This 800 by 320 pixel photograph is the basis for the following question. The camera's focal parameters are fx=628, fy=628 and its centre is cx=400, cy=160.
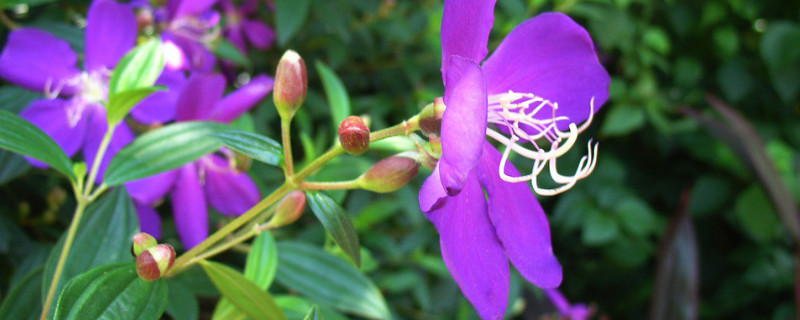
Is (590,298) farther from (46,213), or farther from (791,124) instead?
(46,213)

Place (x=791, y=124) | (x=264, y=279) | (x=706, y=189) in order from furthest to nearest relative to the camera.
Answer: (x=791, y=124)
(x=706, y=189)
(x=264, y=279)

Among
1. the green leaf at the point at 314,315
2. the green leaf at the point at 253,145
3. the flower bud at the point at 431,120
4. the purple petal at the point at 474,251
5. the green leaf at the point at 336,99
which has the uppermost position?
the flower bud at the point at 431,120

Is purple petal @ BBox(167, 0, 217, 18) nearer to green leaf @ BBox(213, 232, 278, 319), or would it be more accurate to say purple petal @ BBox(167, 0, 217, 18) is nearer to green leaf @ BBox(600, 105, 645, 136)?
green leaf @ BBox(213, 232, 278, 319)

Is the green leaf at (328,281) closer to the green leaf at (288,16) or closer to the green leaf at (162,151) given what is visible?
the green leaf at (162,151)

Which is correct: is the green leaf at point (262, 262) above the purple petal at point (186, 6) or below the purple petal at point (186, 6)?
below

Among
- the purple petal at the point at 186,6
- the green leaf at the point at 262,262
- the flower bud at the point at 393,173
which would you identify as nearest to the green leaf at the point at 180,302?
the green leaf at the point at 262,262

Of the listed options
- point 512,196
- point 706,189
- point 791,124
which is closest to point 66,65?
point 512,196

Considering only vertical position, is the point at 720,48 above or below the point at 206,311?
below
